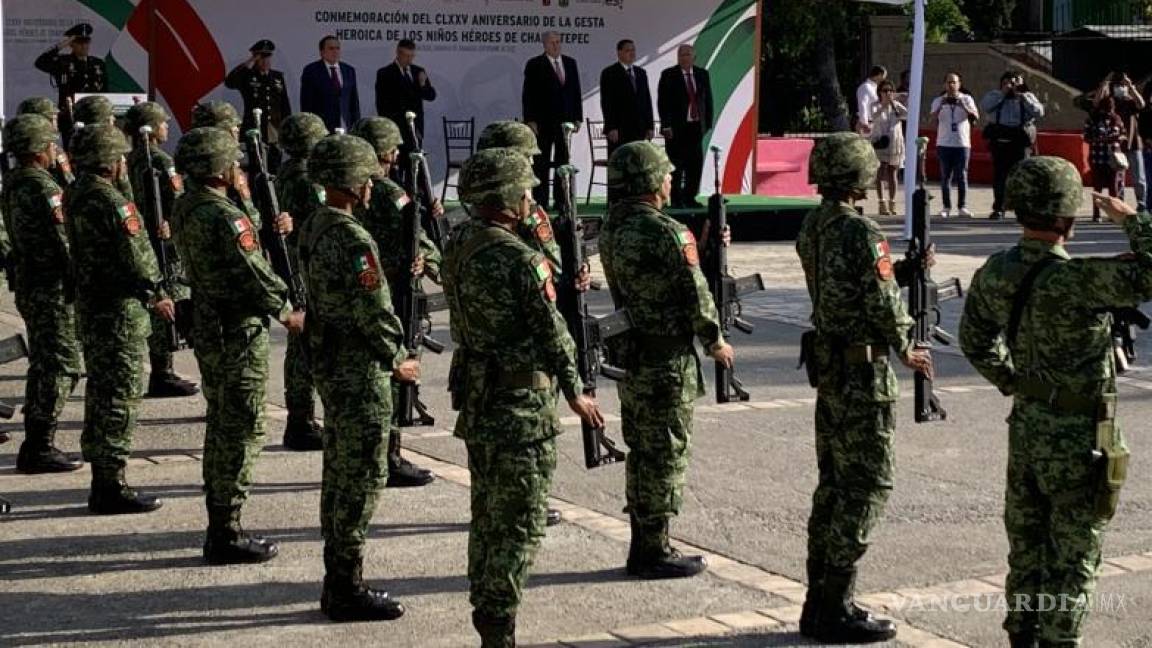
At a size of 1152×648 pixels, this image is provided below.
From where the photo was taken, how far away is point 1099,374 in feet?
20.5

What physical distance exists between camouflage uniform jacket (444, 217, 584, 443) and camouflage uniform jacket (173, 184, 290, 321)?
5.44 ft

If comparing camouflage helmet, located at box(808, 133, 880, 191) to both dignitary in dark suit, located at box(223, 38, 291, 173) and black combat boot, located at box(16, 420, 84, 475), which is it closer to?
black combat boot, located at box(16, 420, 84, 475)

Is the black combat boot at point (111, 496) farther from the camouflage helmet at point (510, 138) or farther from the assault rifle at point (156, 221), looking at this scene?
the camouflage helmet at point (510, 138)

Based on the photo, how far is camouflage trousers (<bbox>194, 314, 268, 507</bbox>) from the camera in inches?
324

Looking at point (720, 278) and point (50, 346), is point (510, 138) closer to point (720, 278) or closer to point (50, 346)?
point (720, 278)

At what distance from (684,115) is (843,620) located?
14654 mm

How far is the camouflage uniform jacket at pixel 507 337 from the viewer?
260 inches

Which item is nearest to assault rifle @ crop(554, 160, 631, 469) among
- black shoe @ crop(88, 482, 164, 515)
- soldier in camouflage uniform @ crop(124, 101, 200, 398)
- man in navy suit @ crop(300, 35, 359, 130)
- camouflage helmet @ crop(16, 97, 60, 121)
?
black shoe @ crop(88, 482, 164, 515)

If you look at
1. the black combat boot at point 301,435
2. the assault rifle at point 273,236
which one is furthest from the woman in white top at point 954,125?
the assault rifle at point 273,236

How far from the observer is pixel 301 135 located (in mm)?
10844

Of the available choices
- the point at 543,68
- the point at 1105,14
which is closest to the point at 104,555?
the point at 543,68

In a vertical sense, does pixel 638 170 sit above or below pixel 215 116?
below

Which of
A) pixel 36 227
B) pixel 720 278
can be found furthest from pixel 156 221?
pixel 720 278

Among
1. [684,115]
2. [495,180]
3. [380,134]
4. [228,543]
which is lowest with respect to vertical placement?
[228,543]
